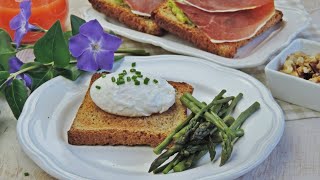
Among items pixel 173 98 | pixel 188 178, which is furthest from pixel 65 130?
pixel 188 178

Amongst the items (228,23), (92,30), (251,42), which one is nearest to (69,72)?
(92,30)

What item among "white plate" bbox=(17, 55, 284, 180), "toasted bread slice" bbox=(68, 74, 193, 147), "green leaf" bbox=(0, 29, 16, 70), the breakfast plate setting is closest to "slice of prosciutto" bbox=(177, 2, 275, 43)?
the breakfast plate setting

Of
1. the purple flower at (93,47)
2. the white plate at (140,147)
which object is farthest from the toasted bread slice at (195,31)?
the purple flower at (93,47)

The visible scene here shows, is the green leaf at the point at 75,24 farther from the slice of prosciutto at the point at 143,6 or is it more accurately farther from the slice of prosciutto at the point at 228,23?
the slice of prosciutto at the point at 228,23

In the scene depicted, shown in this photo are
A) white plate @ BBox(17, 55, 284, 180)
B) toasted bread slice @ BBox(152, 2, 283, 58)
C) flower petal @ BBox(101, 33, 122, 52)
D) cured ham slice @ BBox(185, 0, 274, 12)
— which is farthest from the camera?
cured ham slice @ BBox(185, 0, 274, 12)

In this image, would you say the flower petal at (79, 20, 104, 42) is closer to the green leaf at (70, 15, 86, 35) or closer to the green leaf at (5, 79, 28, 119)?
the green leaf at (70, 15, 86, 35)

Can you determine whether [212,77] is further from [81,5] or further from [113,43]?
[81,5]
